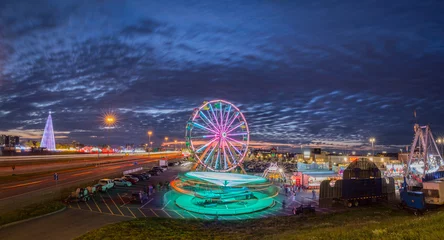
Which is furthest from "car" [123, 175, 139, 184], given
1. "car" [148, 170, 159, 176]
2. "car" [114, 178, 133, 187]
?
"car" [148, 170, 159, 176]

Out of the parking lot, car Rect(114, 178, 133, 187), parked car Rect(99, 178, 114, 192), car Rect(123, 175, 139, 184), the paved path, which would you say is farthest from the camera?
car Rect(123, 175, 139, 184)

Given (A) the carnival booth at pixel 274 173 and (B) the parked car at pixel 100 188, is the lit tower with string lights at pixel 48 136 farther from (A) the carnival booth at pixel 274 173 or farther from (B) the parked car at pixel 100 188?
(A) the carnival booth at pixel 274 173

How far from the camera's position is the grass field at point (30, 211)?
21.9 m

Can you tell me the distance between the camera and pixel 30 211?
2423 cm

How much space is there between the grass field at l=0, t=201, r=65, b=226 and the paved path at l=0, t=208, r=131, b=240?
960 millimetres

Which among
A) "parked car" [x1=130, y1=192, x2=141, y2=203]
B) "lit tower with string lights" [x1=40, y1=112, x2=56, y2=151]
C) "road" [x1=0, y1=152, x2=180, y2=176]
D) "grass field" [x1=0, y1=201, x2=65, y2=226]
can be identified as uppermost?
"lit tower with string lights" [x1=40, y1=112, x2=56, y2=151]

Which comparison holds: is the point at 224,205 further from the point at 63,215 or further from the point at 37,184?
the point at 37,184

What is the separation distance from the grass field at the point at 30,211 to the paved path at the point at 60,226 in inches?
37.8

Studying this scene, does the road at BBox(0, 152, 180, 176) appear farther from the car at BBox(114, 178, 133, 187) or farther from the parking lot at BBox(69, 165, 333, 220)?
the parking lot at BBox(69, 165, 333, 220)

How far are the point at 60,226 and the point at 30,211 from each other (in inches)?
202

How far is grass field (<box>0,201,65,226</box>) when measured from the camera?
72.0 ft

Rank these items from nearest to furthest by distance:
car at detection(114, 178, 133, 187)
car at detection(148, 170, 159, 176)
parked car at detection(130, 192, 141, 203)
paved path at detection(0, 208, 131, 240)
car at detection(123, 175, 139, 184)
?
paved path at detection(0, 208, 131, 240) < parked car at detection(130, 192, 141, 203) < car at detection(114, 178, 133, 187) < car at detection(123, 175, 139, 184) < car at detection(148, 170, 159, 176)

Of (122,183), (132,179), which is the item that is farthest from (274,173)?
(122,183)

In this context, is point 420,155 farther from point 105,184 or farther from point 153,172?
point 105,184
